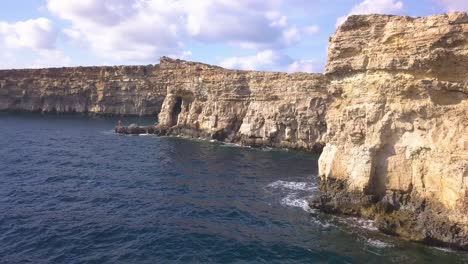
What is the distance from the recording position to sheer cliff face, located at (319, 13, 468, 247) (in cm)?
2458

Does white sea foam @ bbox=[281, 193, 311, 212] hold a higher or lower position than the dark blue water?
higher

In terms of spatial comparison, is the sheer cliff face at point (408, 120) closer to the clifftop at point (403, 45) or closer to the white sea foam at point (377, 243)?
the clifftop at point (403, 45)

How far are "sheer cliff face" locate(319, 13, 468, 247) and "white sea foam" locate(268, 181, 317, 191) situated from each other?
6.65 m

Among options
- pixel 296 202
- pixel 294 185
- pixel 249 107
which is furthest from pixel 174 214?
pixel 249 107

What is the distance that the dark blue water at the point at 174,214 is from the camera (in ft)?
77.5

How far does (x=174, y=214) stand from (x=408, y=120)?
1759 cm

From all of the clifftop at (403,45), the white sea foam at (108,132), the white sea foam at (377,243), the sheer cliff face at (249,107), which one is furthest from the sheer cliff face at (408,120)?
the white sea foam at (108,132)

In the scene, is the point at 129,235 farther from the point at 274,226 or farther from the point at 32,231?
the point at 274,226

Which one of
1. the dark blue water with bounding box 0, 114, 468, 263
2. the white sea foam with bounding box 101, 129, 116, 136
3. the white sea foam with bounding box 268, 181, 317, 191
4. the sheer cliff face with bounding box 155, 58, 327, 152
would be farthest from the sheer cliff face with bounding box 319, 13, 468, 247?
the white sea foam with bounding box 101, 129, 116, 136

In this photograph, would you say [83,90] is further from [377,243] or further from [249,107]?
[377,243]

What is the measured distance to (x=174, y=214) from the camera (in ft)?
101

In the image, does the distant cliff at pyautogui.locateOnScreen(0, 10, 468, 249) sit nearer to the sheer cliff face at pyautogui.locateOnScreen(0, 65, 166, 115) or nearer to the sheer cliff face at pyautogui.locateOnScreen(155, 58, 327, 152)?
the sheer cliff face at pyautogui.locateOnScreen(155, 58, 327, 152)

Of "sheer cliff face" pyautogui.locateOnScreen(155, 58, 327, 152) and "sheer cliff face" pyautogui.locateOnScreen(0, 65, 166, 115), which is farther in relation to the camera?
"sheer cliff face" pyautogui.locateOnScreen(0, 65, 166, 115)

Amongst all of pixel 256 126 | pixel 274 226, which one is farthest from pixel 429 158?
pixel 256 126
